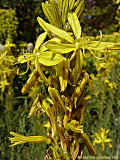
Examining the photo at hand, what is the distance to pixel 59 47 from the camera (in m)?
0.91

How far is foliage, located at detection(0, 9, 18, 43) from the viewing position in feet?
11.8

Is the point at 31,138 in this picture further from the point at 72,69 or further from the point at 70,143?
the point at 72,69

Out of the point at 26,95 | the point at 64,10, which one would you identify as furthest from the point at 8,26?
the point at 64,10

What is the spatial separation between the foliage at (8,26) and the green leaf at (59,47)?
8.85 feet

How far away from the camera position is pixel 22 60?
108 centimetres

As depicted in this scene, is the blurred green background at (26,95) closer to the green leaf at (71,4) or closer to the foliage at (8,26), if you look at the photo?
the foliage at (8,26)

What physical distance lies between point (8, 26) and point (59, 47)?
9.99ft

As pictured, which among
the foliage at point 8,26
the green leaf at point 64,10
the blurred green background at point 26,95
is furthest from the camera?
the foliage at point 8,26

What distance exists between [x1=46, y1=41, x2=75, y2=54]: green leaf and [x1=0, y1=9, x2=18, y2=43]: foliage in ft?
8.85

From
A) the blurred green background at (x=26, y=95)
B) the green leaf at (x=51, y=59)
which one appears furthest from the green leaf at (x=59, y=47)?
the blurred green background at (x=26, y=95)

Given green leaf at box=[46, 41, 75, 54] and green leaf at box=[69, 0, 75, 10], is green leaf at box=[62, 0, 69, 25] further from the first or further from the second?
green leaf at box=[46, 41, 75, 54]

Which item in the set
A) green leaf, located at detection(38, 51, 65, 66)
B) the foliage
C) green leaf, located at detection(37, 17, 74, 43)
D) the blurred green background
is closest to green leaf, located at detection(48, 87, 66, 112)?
green leaf, located at detection(38, 51, 65, 66)

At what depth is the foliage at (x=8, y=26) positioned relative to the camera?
11.8 ft

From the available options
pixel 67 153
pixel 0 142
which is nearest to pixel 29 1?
pixel 0 142
